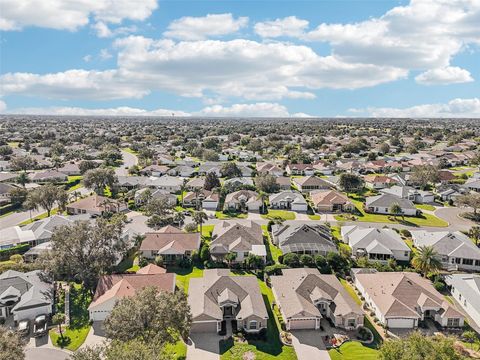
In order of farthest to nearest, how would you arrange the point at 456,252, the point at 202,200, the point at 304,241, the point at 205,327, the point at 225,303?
the point at 202,200 → the point at 304,241 → the point at 456,252 → the point at 225,303 → the point at 205,327

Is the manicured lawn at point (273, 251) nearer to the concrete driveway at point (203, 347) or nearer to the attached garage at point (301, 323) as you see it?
the attached garage at point (301, 323)

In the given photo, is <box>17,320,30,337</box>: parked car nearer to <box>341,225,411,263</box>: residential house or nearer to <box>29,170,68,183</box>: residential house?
<box>341,225,411,263</box>: residential house

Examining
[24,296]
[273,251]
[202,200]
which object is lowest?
[273,251]

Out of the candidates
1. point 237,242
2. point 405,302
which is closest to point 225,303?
point 237,242

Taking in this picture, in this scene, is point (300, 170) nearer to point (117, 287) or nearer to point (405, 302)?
point (405, 302)

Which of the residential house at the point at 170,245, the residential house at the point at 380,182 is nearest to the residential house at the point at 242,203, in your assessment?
the residential house at the point at 170,245

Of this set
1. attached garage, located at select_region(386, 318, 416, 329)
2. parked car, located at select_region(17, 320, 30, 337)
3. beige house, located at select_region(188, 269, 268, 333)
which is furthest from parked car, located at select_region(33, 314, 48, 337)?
attached garage, located at select_region(386, 318, 416, 329)
